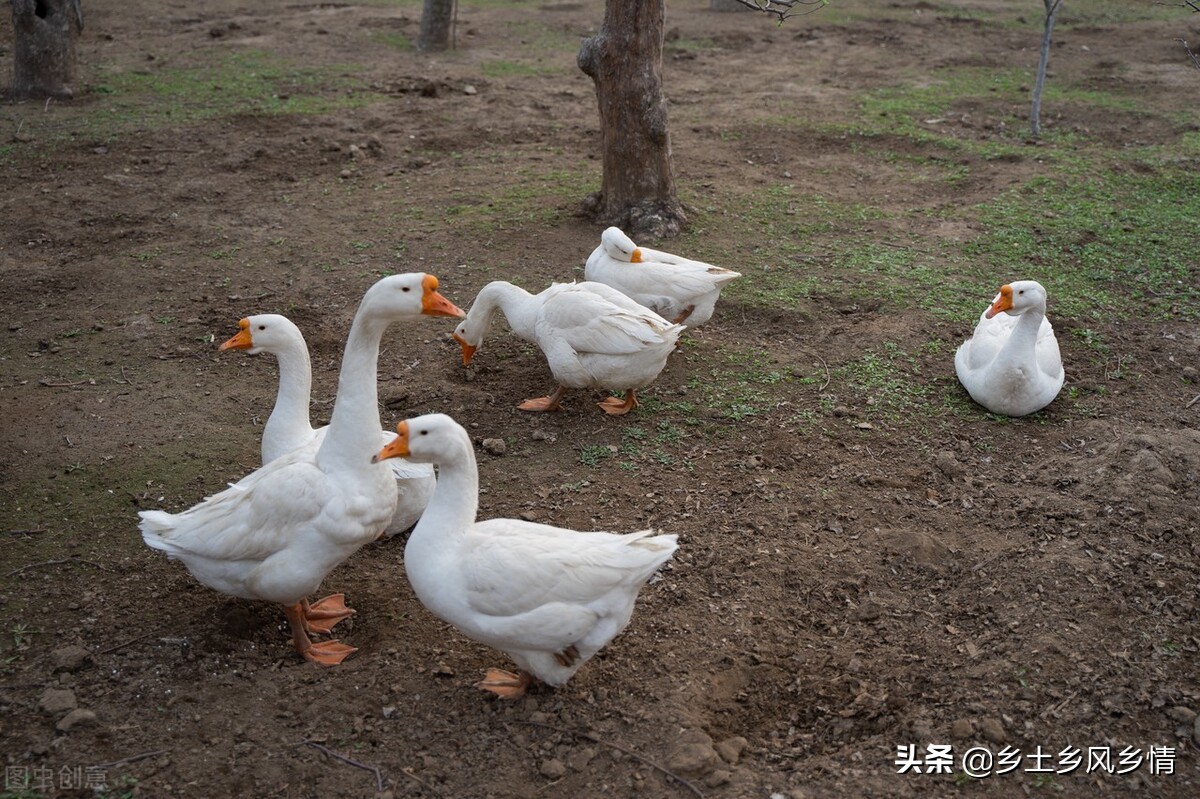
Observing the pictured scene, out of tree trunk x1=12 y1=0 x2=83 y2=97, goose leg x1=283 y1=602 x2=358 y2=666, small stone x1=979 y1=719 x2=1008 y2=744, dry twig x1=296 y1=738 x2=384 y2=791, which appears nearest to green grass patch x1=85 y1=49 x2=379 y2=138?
tree trunk x1=12 y1=0 x2=83 y2=97

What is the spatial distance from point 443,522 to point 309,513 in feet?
1.94

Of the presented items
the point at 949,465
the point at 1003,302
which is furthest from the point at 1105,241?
the point at 949,465

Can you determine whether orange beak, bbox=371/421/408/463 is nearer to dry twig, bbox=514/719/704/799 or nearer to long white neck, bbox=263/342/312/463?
→ long white neck, bbox=263/342/312/463

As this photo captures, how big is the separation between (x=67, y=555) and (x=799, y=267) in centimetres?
531

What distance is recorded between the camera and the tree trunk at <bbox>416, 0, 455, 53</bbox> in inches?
519

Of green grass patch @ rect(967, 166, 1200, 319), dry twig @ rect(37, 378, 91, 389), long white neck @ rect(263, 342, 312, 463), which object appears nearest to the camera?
long white neck @ rect(263, 342, 312, 463)

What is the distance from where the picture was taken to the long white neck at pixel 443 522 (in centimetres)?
365

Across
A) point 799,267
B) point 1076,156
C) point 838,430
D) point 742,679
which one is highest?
point 1076,156

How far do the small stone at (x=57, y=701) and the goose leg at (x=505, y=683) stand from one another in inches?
60.1

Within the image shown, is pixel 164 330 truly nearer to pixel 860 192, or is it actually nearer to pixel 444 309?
pixel 444 309

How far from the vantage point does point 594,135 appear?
10320 mm

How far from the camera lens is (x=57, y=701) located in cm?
364

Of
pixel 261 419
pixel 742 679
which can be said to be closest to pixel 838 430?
pixel 742 679

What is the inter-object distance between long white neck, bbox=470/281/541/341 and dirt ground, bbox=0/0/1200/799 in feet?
1.34
